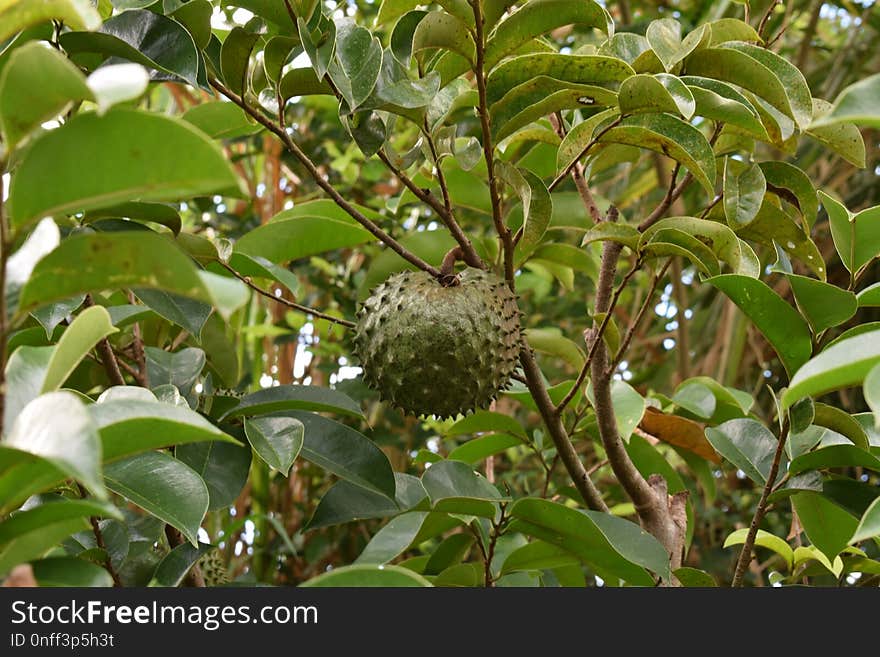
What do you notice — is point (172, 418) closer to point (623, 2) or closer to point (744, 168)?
point (744, 168)

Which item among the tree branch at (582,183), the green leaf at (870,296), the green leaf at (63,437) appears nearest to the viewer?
the green leaf at (63,437)

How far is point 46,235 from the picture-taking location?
667 millimetres

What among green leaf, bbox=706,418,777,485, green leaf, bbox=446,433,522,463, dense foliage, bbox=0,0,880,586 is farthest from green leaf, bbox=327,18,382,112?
green leaf, bbox=446,433,522,463

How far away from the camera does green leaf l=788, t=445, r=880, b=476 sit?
110 centimetres

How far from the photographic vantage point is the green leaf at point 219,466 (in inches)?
46.5

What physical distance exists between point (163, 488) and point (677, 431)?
91 centimetres

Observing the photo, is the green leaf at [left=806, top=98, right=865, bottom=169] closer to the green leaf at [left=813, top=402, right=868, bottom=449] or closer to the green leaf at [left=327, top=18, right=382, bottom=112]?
the green leaf at [left=813, top=402, right=868, bottom=449]

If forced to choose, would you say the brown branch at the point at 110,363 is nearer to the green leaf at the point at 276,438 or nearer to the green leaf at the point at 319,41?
the green leaf at the point at 276,438

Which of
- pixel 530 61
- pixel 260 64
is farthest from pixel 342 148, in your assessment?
pixel 530 61

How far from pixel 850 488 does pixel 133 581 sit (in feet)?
2.77

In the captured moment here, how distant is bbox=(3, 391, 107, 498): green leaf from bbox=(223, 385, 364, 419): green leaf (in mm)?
658

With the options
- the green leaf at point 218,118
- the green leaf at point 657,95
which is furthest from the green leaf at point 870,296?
the green leaf at point 218,118

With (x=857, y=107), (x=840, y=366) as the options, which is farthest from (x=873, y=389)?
(x=857, y=107)

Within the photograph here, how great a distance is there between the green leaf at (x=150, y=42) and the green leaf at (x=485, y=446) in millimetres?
783
